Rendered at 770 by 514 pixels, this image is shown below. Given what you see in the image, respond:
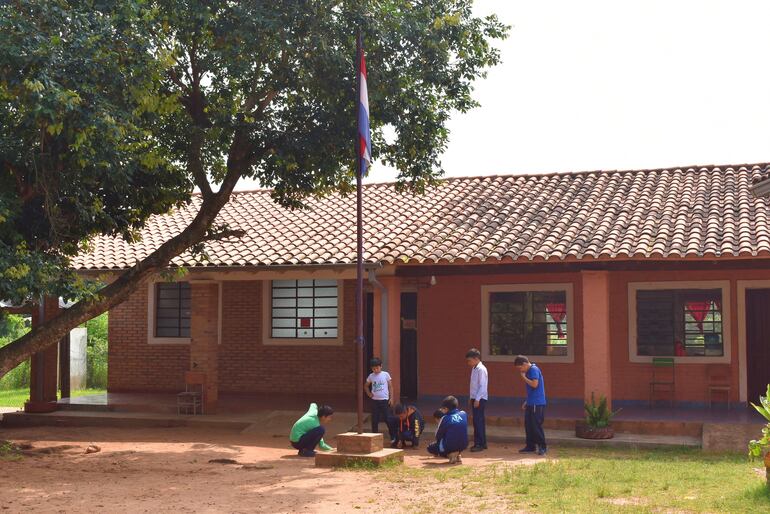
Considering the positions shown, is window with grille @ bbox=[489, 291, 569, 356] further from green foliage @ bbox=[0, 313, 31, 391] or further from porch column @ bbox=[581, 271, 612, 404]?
green foliage @ bbox=[0, 313, 31, 391]

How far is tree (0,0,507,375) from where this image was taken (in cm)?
1022

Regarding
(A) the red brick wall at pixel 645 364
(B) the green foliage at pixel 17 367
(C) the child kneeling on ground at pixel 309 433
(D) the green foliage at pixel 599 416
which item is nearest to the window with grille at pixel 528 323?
(A) the red brick wall at pixel 645 364

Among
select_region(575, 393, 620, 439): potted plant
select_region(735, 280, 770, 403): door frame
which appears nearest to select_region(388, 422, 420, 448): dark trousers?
select_region(575, 393, 620, 439): potted plant

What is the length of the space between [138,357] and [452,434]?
33.8 ft

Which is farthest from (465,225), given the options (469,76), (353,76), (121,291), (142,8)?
(142,8)

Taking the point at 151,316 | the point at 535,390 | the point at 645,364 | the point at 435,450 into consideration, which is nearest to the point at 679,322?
the point at 645,364

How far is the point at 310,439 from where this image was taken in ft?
43.1

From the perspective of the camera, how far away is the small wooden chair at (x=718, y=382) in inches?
635

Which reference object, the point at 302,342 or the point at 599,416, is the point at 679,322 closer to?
the point at 599,416

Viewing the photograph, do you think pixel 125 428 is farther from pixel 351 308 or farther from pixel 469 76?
pixel 469 76

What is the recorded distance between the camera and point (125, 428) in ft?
54.3

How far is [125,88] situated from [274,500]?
185 inches

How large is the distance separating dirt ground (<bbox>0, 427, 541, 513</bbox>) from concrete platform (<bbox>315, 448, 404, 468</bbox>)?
0.53 feet

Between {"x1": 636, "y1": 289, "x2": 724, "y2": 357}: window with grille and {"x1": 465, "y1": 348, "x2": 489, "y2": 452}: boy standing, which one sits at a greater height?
{"x1": 636, "y1": 289, "x2": 724, "y2": 357}: window with grille
